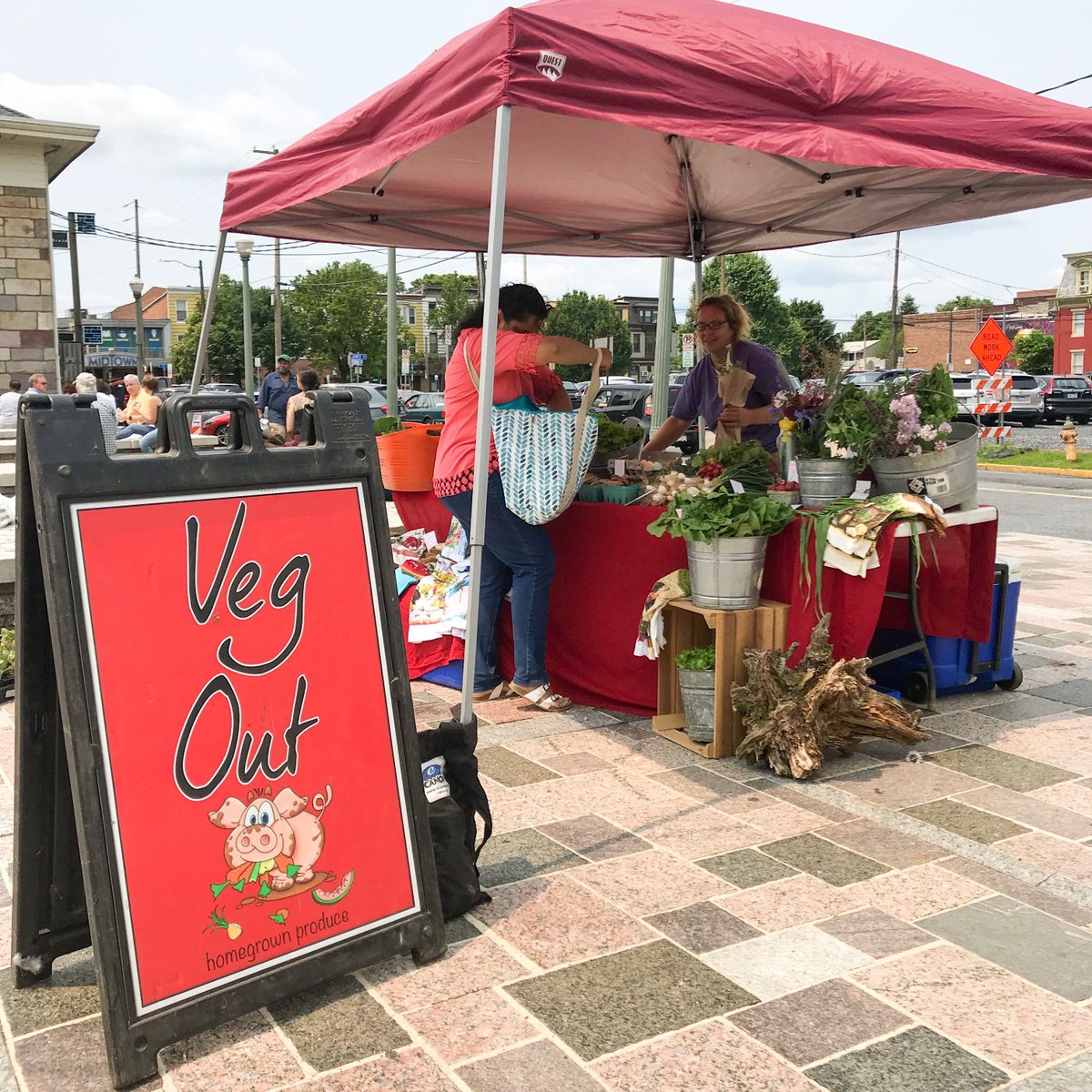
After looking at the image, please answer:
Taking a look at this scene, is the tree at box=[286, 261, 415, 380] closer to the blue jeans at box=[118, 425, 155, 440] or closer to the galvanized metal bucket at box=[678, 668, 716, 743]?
the blue jeans at box=[118, 425, 155, 440]

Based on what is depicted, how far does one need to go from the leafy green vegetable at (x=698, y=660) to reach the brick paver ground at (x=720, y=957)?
362mm

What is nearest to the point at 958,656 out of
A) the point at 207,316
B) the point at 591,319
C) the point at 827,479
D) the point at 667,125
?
the point at 827,479

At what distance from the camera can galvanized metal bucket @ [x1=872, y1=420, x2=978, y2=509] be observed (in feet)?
14.3

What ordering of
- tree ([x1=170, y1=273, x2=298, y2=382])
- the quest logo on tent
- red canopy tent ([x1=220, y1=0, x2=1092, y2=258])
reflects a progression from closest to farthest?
the quest logo on tent, red canopy tent ([x1=220, y1=0, x2=1092, y2=258]), tree ([x1=170, y1=273, x2=298, y2=382])

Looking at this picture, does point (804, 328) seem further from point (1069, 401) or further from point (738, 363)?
point (738, 363)

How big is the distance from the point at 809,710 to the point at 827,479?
3.13ft

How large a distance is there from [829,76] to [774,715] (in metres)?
2.26

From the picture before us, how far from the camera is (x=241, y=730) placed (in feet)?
7.90

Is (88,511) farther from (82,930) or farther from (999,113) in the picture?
(999,113)

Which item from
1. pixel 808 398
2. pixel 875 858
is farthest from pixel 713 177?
pixel 875 858

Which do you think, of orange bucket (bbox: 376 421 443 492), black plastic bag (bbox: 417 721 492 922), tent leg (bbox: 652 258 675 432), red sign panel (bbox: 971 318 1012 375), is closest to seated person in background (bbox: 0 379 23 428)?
tent leg (bbox: 652 258 675 432)

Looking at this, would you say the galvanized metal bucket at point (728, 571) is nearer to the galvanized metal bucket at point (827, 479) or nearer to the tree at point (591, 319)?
the galvanized metal bucket at point (827, 479)

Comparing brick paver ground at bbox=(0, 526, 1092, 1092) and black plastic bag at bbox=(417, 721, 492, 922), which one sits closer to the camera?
brick paver ground at bbox=(0, 526, 1092, 1092)

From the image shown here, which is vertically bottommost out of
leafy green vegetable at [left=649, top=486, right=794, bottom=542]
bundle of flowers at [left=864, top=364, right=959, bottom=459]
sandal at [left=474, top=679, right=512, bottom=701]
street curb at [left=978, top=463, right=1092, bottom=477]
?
street curb at [left=978, top=463, right=1092, bottom=477]
